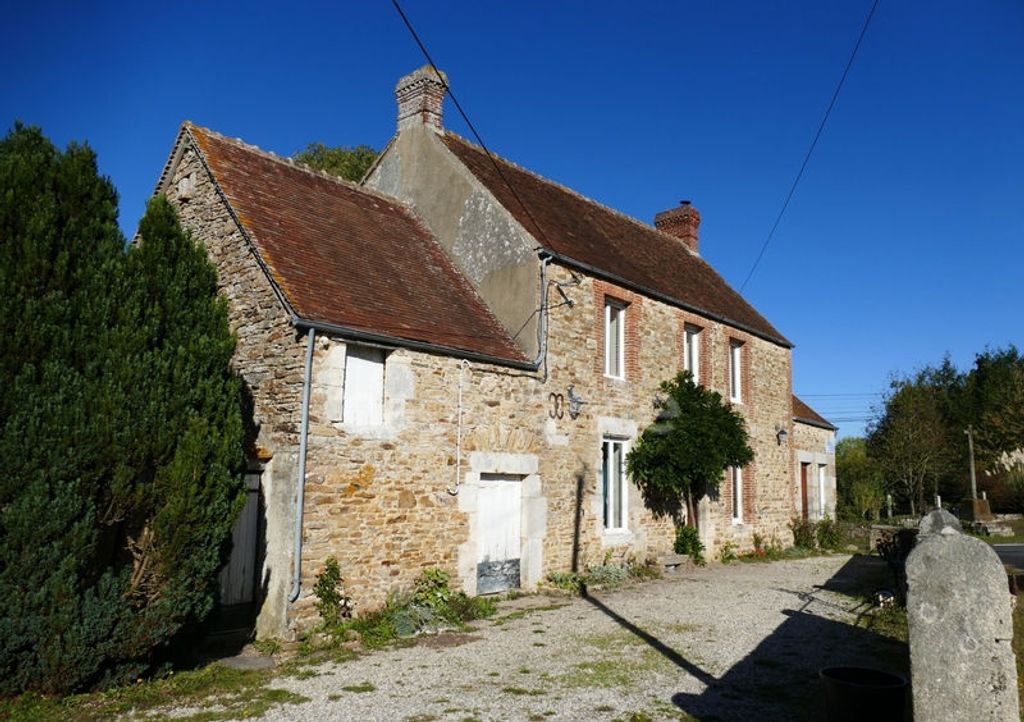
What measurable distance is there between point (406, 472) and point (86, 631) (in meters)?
4.22

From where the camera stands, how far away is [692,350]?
1591 cm

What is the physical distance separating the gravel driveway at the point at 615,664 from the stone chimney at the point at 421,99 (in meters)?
8.91

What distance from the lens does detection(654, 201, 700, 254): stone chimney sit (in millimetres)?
20531

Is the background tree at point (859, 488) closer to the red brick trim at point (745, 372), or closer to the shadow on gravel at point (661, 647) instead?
the red brick trim at point (745, 372)

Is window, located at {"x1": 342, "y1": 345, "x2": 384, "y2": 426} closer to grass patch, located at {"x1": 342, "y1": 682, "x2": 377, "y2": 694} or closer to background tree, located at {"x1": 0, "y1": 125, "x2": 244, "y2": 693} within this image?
background tree, located at {"x1": 0, "y1": 125, "x2": 244, "y2": 693}

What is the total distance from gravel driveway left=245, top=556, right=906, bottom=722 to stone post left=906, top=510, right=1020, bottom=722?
100cm

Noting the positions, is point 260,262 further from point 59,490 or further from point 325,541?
point 59,490

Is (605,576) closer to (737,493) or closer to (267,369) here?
(737,493)

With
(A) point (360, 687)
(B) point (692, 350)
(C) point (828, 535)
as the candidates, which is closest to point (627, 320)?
(B) point (692, 350)

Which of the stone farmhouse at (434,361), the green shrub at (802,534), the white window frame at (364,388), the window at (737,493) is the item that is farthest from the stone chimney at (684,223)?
the white window frame at (364,388)

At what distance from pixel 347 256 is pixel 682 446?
670cm

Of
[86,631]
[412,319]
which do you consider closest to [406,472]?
[412,319]

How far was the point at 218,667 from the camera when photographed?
7059 millimetres

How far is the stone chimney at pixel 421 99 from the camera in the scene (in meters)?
14.1
